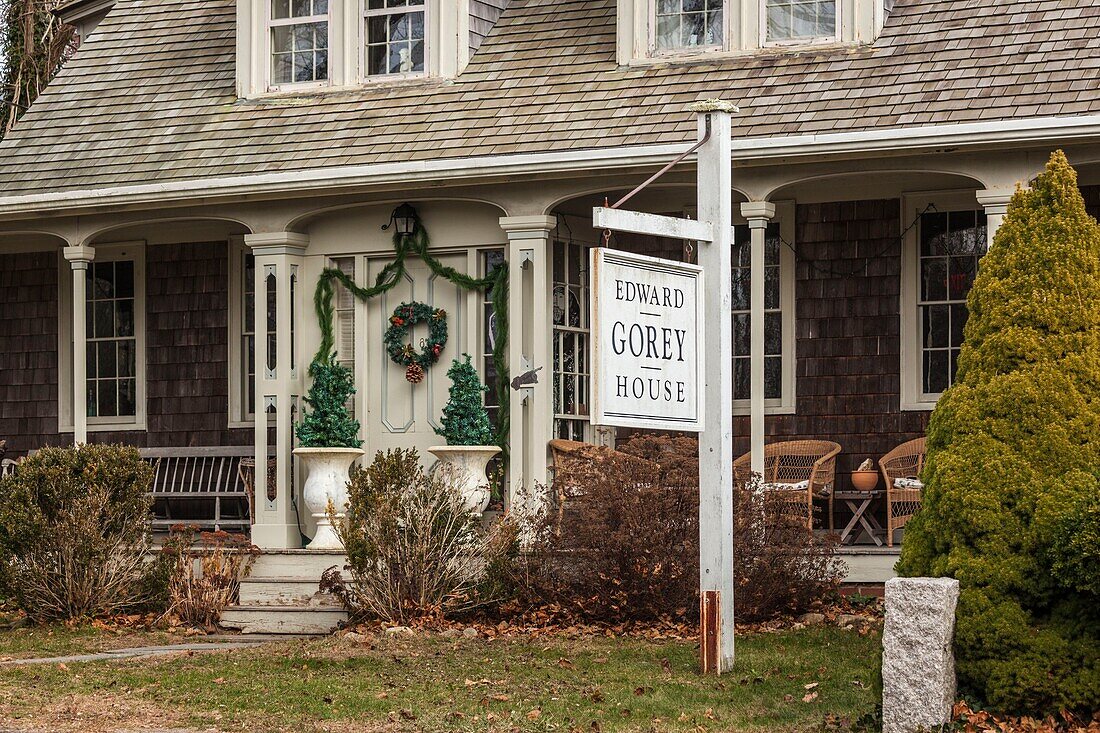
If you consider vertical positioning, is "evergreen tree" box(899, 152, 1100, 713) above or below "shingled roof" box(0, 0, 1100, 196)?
below

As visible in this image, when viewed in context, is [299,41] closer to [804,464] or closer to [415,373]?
[415,373]

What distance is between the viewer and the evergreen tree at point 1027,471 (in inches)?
273

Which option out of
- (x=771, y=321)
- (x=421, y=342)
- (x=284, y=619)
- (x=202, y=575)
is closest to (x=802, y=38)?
(x=771, y=321)

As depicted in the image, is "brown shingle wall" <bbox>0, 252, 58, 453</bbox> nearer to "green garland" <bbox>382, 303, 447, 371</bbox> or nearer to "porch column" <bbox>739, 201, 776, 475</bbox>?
"green garland" <bbox>382, 303, 447, 371</bbox>

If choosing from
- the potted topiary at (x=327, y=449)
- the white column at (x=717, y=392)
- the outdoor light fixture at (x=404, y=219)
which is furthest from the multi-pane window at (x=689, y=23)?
the white column at (x=717, y=392)

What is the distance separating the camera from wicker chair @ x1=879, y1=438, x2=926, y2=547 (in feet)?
41.1

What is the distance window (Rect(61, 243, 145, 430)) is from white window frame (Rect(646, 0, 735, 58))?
18.7ft

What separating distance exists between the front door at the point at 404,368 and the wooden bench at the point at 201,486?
60.3 inches

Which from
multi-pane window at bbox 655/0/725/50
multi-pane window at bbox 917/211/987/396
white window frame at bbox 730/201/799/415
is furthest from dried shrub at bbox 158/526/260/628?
multi-pane window at bbox 917/211/987/396

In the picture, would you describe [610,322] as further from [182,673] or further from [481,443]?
[481,443]

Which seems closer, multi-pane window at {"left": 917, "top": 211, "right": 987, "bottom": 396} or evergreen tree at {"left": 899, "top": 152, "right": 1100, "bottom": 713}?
evergreen tree at {"left": 899, "top": 152, "right": 1100, "bottom": 713}

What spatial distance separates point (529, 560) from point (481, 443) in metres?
1.88

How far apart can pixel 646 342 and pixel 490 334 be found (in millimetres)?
5375

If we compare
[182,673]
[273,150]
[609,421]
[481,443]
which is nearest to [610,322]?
[609,421]
